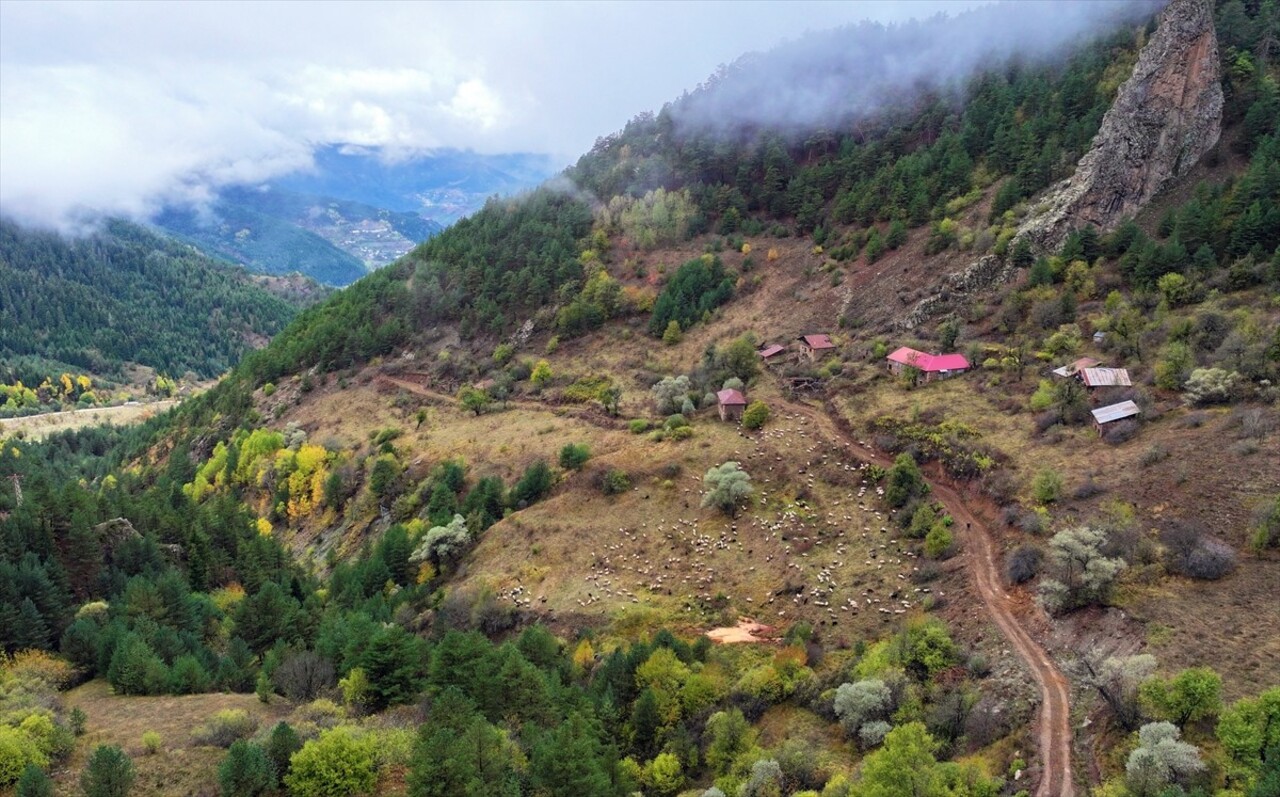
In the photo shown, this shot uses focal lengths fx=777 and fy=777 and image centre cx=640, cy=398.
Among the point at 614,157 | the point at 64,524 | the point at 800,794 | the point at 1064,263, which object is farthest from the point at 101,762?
the point at 614,157

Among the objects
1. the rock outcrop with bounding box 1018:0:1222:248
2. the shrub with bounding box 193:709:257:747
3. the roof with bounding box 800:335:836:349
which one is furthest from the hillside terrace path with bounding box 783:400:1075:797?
the rock outcrop with bounding box 1018:0:1222:248

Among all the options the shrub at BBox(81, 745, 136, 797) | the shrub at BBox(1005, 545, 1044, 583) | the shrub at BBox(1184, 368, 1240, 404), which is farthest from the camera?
the shrub at BBox(1184, 368, 1240, 404)

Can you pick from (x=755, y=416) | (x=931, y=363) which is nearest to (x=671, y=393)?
(x=755, y=416)

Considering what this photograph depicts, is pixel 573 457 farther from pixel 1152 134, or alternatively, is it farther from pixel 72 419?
pixel 72 419

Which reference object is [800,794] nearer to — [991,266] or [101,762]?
[101,762]

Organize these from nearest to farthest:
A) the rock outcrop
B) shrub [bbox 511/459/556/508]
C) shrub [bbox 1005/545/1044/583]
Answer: shrub [bbox 1005/545/1044/583], shrub [bbox 511/459/556/508], the rock outcrop

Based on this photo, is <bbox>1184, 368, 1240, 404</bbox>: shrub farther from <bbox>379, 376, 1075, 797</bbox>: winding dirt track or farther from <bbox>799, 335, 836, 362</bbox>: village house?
<bbox>799, 335, 836, 362</bbox>: village house
